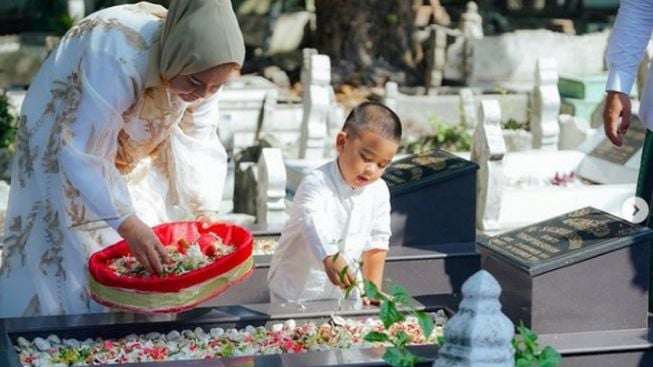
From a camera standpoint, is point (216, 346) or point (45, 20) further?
point (45, 20)

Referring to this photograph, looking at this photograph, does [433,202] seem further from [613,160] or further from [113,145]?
[613,160]

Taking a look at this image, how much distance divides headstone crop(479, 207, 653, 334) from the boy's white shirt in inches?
28.9

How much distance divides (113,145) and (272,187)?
10.7 feet

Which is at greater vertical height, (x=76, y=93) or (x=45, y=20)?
(x=76, y=93)

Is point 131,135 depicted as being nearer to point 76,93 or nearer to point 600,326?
point 76,93

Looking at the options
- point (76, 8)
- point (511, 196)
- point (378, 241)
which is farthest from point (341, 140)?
point (76, 8)

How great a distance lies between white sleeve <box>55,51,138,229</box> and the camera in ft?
14.6

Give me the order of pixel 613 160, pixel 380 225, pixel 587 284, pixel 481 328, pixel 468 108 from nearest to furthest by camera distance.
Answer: pixel 481 328, pixel 587 284, pixel 380 225, pixel 613 160, pixel 468 108

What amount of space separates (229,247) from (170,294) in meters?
0.41

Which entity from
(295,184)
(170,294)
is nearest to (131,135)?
(170,294)

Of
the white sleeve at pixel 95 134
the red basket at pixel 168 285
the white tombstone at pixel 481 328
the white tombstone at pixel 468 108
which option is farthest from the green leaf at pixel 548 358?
the white tombstone at pixel 468 108

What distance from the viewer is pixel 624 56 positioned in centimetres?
504

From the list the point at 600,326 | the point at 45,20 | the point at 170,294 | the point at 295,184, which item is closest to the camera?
the point at 170,294

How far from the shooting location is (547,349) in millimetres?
3600
